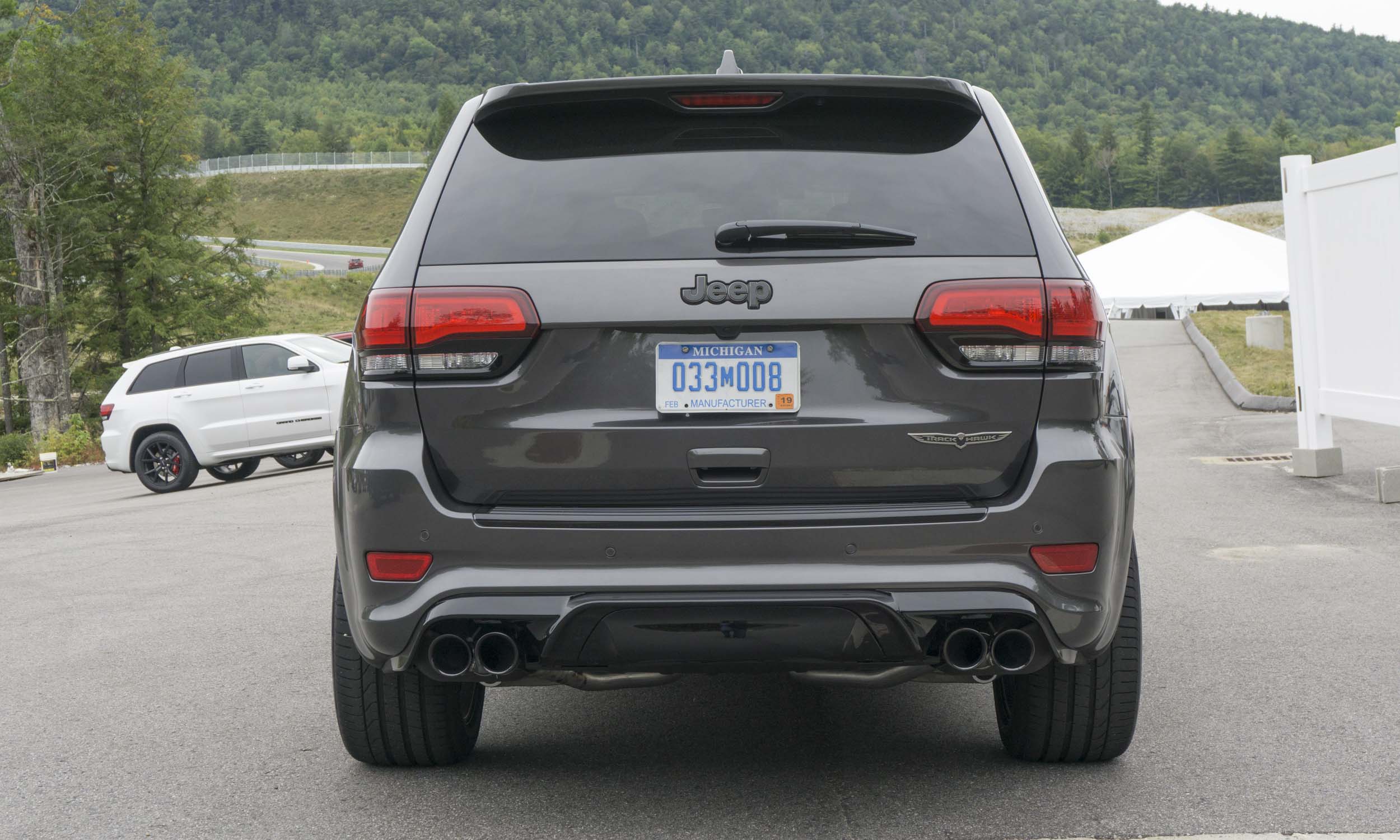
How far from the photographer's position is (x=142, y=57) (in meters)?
35.7

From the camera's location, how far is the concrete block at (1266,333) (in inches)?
973

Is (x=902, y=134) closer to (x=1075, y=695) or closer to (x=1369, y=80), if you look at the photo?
(x=1075, y=695)

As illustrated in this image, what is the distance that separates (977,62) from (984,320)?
634 ft

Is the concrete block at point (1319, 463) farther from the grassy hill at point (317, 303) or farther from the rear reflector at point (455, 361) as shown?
the grassy hill at point (317, 303)

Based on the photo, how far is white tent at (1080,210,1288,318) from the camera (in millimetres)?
42688

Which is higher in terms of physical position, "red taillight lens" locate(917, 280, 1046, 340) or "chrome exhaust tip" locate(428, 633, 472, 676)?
"red taillight lens" locate(917, 280, 1046, 340)

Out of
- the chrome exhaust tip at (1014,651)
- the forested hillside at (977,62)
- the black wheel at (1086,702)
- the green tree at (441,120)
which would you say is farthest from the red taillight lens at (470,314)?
the forested hillside at (977,62)

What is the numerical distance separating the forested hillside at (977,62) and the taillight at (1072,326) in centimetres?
16055

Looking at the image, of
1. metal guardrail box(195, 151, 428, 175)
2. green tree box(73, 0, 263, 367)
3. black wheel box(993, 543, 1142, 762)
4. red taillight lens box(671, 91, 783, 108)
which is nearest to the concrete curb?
black wheel box(993, 543, 1142, 762)

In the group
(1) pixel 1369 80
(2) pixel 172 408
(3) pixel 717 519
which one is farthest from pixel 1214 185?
(3) pixel 717 519

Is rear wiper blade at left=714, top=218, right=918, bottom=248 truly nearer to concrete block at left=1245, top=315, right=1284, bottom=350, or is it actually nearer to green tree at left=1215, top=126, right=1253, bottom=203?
concrete block at left=1245, top=315, right=1284, bottom=350

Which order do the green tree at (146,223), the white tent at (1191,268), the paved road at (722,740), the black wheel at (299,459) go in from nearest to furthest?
1. the paved road at (722,740)
2. the black wheel at (299,459)
3. the green tree at (146,223)
4. the white tent at (1191,268)

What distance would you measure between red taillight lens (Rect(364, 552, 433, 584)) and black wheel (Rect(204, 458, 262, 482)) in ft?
50.4

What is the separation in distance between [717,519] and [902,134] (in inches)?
41.9
